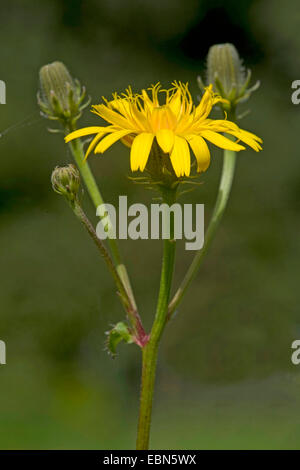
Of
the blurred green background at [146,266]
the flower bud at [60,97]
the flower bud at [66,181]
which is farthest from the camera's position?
the blurred green background at [146,266]

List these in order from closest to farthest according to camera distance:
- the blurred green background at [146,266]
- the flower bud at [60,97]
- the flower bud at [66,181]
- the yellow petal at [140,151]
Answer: the yellow petal at [140,151]
the flower bud at [66,181]
the flower bud at [60,97]
the blurred green background at [146,266]

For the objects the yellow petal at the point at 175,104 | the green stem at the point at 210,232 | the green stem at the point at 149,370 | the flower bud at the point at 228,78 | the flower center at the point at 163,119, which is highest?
the flower bud at the point at 228,78

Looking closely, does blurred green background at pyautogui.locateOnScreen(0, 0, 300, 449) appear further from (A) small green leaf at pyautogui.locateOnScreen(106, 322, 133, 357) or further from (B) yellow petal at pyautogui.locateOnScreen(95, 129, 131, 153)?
(B) yellow petal at pyautogui.locateOnScreen(95, 129, 131, 153)

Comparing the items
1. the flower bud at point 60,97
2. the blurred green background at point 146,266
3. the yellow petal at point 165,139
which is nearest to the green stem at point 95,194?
the flower bud at point 60,97

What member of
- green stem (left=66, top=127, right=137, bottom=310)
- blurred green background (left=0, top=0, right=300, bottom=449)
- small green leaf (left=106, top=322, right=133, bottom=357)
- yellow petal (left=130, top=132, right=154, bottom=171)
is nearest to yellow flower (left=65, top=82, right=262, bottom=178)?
yellow petal (left=130, top=132, right=154, bottom=171)

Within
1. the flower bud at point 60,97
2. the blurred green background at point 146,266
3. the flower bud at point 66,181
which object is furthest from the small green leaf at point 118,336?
the blurred green background at point 146,266

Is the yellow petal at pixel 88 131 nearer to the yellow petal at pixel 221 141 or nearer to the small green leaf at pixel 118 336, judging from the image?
the yellow petal at pixel 221 141

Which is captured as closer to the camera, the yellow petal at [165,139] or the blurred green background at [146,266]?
the yellow petal at [165,139]

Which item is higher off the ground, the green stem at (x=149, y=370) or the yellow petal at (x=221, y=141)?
the yellow petal at (x=221, y=141)
